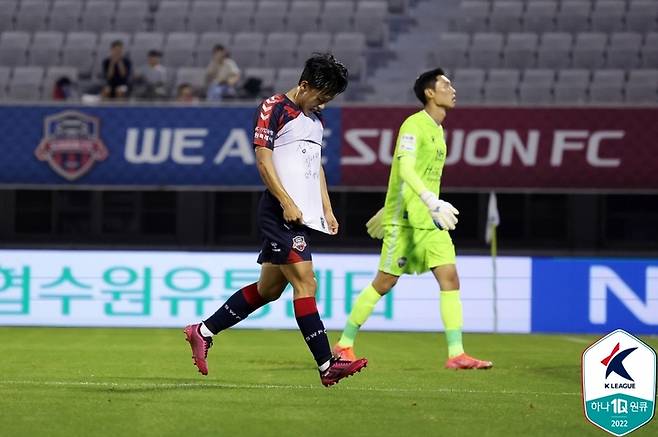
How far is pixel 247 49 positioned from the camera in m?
23.2

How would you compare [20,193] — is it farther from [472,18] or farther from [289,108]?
[289,108]

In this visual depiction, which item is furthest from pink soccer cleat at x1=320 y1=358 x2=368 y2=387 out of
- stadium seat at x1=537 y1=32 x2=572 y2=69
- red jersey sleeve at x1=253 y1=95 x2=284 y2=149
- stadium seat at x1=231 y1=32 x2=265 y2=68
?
stadium seat at x1=231 y1=32 x2=265 y2=68

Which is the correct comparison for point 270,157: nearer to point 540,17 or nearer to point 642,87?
point 642,87

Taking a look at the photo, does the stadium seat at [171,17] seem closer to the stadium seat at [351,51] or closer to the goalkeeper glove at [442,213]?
the stadium seat at [351,51]

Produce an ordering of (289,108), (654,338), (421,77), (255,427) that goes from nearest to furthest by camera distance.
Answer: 1. (255,427)
2. (289,108)
3. (421,77)
4. (654,338)

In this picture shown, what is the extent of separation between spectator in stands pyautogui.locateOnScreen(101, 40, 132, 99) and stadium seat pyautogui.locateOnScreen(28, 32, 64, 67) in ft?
10.0

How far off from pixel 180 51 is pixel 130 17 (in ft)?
5.19

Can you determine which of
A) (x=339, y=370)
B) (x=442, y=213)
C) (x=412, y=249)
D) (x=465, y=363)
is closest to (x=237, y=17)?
(x=412, y=249)

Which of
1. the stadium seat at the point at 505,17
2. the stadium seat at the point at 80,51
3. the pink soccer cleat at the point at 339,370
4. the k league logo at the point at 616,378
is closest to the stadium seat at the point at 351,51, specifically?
the stadium seat at the point at 505,17

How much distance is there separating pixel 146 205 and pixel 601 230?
7396 mm

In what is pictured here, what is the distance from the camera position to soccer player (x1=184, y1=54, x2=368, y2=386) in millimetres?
8578

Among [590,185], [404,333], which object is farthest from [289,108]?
[590,185]

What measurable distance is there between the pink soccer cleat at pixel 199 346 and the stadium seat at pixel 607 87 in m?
13.3

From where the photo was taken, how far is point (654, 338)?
16.3 metres
